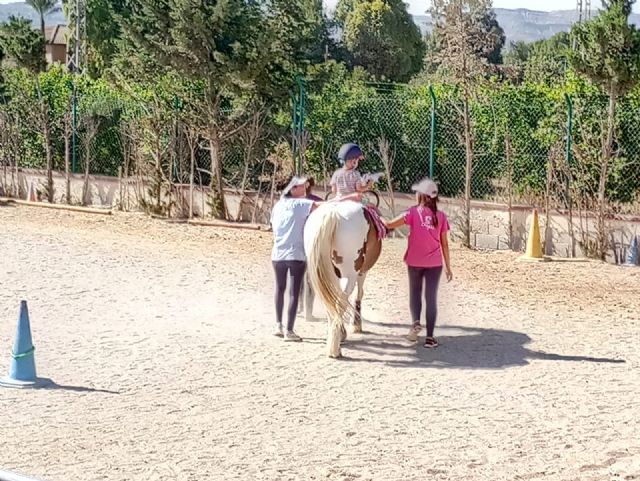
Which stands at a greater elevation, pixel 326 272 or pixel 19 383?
pixel 326 272

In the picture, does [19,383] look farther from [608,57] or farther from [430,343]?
[608,57]

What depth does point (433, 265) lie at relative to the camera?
10539 mm

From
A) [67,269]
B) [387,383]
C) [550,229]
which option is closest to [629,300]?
[550,229]

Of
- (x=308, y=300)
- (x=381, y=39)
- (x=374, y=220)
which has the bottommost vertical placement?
(x=308, y=300)

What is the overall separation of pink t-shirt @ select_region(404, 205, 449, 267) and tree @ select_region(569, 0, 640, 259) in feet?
19.2

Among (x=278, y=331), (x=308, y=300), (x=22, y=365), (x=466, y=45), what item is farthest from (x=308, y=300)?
(x=466, y=45)

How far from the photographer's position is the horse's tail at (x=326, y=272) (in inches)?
391

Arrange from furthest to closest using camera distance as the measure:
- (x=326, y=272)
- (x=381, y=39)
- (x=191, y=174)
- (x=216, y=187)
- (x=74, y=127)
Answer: (x=381, y=39)
(x=74, y=127)
(x=216, y=187)
(x=191, y=174)
(x=326, y=272)

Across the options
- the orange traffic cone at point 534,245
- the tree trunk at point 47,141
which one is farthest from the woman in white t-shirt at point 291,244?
the tree trunk at point 47,141

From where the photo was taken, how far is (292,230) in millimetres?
10633

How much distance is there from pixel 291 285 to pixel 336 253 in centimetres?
76

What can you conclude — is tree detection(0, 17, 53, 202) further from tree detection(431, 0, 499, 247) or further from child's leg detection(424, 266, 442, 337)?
child's leg detection(424, 266, 442, 337)

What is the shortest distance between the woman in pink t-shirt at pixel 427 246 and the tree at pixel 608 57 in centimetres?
581

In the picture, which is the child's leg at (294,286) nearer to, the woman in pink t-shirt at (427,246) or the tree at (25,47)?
the woman in pink t-shirt at (427,246)
